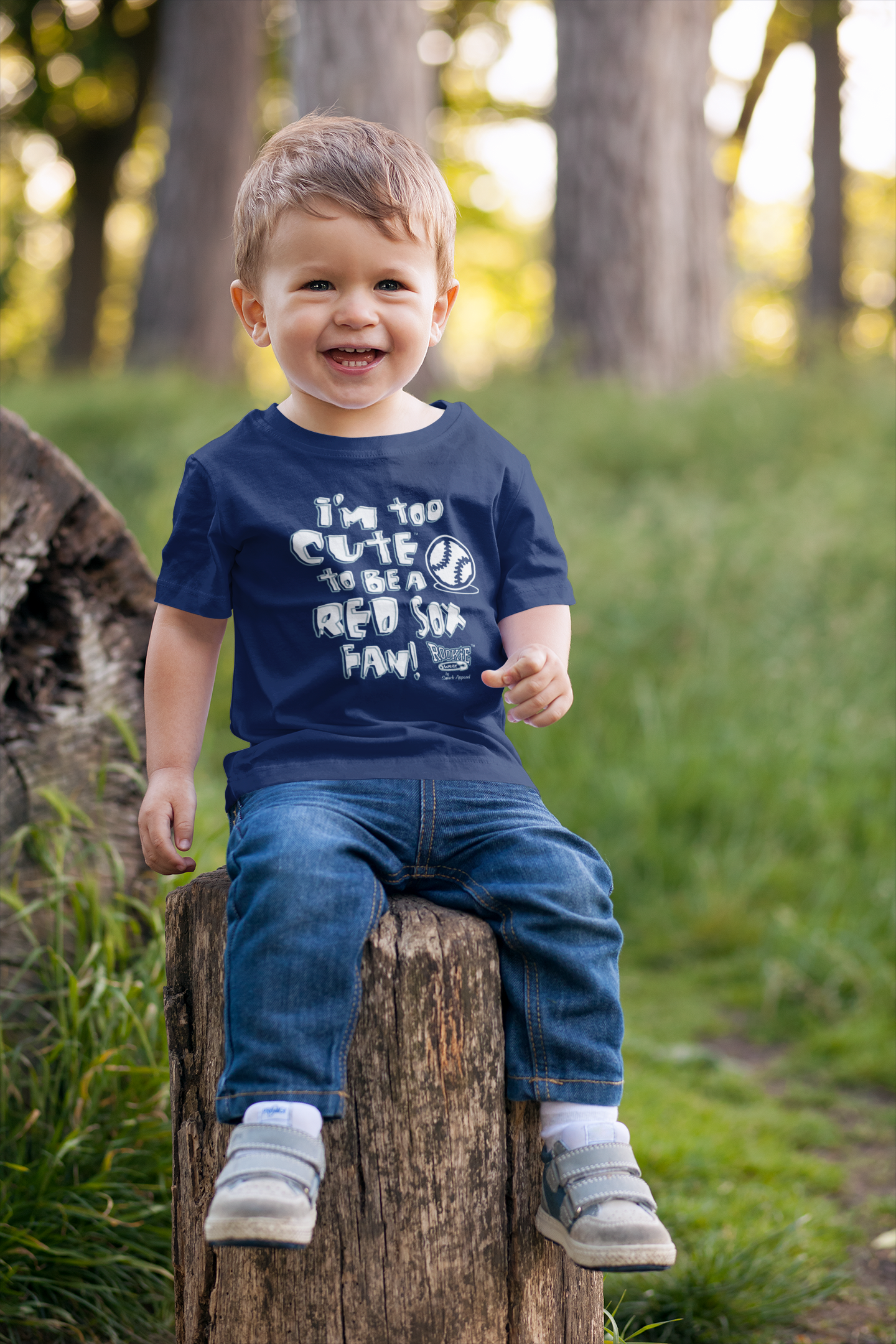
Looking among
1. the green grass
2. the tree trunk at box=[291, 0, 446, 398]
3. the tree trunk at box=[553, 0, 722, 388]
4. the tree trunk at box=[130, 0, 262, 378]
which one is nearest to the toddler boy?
the green grass

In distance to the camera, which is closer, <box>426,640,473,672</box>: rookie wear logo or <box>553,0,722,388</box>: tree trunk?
<box>426,640,473,672</box>: rookie wear logo

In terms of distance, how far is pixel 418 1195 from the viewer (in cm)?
164

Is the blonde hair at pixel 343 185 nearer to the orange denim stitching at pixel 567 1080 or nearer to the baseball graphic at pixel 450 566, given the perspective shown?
the baseball graphic at pixel 450 566

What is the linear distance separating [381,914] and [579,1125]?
Result: 39cm

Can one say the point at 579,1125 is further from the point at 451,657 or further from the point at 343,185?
the point at 343,185

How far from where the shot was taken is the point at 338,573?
1.77m

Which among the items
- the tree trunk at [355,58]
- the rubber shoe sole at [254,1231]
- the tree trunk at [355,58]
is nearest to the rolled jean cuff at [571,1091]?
the rubber shoe sole at [254,1231]

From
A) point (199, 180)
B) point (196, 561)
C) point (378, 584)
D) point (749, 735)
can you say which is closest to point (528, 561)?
point (378, 584)

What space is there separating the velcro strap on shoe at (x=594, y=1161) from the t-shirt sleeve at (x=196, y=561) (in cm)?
93

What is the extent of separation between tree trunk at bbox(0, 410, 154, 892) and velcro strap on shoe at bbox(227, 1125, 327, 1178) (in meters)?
1.14

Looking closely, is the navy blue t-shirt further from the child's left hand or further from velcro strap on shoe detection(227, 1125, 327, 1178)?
velcro strap on shoe detection(227, 1125, 327, 1178)

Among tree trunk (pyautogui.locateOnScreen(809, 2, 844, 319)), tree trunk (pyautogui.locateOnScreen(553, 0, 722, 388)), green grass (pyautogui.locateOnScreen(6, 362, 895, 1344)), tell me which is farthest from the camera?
tree trunk (pyautogui.locateOnScreen(809, 2, 844, 319))

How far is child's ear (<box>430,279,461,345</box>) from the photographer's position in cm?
189

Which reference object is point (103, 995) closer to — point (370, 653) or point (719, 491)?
point (370, 653)
